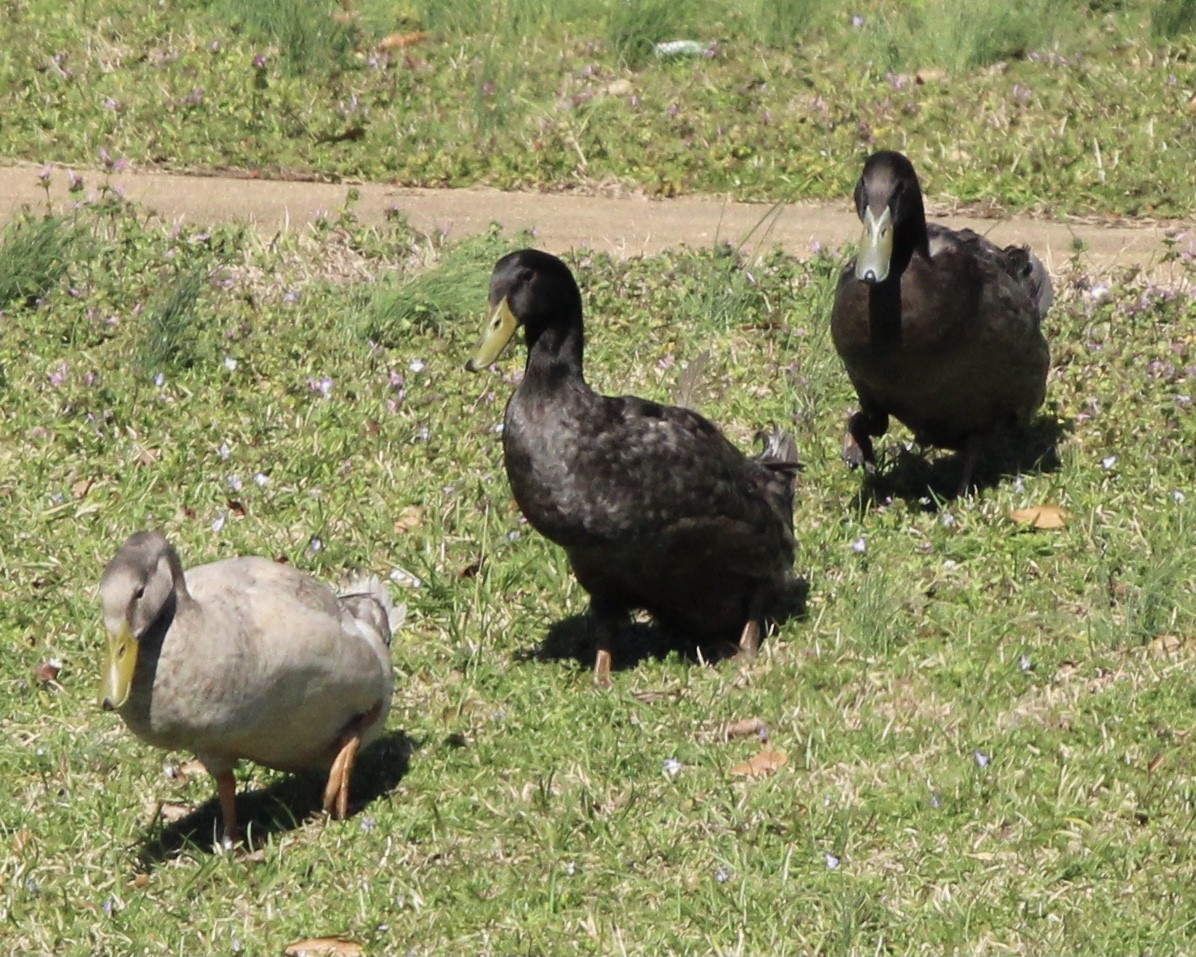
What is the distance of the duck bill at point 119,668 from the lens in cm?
Result: 475

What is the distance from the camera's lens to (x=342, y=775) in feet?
17.3

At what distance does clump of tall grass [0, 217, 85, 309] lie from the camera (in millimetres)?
8195

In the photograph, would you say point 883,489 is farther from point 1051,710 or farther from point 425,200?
point 425,200

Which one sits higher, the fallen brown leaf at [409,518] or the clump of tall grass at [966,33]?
the clump of tall grass at [966,33]

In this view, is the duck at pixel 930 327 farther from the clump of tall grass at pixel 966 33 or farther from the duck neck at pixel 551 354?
the clump of tall grass at pixel 966 33

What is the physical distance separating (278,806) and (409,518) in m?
1.67

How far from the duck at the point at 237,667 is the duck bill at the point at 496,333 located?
2.97ft

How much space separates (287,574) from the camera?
17.6ft

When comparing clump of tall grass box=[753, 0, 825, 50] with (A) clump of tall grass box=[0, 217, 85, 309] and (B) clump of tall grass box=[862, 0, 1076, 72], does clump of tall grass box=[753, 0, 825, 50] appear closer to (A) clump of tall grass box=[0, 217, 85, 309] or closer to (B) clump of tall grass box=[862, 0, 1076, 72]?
(B) clump of tall grass box=[862, 0, 1076, 72]

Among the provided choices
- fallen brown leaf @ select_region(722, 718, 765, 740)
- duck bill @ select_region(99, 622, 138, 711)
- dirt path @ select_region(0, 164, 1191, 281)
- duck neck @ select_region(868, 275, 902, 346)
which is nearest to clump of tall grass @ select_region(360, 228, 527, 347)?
dirt path @ select_region(0, 164, 1191, 281)

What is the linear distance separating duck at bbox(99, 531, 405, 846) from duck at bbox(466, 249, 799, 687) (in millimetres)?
752

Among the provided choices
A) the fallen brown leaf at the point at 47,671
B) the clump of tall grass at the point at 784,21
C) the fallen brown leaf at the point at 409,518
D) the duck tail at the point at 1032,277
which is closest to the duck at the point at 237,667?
the fallen brown leaf at the point at 47,671

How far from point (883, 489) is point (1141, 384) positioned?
121cm

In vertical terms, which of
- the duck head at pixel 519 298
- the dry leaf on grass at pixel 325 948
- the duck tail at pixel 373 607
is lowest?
the dry leaf on grass at pixel 325 948
